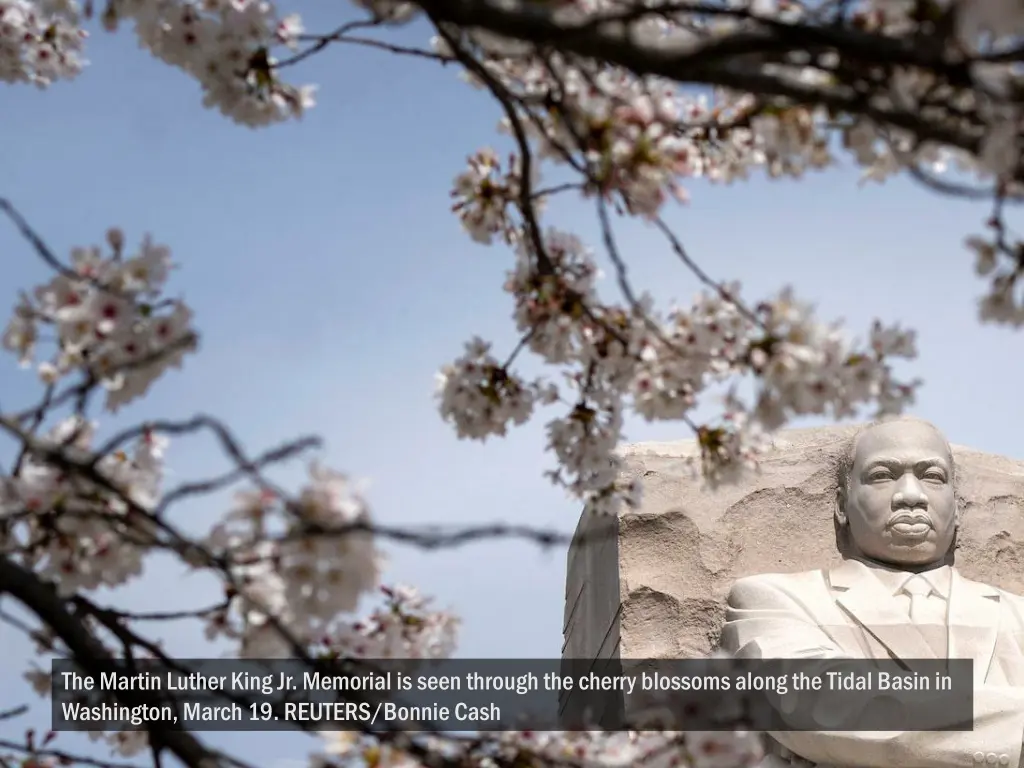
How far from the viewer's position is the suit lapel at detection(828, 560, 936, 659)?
4293 mm

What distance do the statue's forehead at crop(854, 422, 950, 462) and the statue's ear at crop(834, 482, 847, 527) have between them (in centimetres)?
13

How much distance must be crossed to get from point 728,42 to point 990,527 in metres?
3.50

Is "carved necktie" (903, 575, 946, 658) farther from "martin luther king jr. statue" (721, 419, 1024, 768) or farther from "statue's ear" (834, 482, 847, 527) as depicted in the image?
"statue's ear" (834, 482, 847, 527)

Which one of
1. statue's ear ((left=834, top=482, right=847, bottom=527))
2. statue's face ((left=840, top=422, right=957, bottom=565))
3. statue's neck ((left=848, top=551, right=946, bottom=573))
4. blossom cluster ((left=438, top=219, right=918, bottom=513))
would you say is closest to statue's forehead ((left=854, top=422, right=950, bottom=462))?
statue's face ((left=840, top=422, right=957, bottom=565))

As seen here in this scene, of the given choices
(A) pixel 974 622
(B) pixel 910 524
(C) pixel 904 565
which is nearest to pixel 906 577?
(C) pixel 904 565

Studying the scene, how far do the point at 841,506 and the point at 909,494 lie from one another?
0.92 feet

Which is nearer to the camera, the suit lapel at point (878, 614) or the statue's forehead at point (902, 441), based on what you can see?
the suit lapel at point (878, 614)

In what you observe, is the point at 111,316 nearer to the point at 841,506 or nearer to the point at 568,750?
the point at 568,750

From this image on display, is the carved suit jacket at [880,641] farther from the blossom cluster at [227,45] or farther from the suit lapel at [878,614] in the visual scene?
the blossom cluster at [227,45]

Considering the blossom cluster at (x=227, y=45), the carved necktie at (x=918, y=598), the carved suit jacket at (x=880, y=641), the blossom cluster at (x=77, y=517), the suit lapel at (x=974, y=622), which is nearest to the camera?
the blossom cluster at (x=77, y=517)

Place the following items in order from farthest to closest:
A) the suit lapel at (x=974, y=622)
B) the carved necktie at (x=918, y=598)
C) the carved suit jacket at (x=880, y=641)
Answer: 1. the carved necktie at (x=918, y=598)
2. the suit lapel at (x=974, y=622)
3. the carved suit jacket at (x=880, y=641)

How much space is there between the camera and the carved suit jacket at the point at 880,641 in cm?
387

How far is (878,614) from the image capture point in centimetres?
436

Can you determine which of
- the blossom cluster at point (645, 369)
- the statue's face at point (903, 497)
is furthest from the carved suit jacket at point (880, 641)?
the blossom cluster at point (645, 369)
